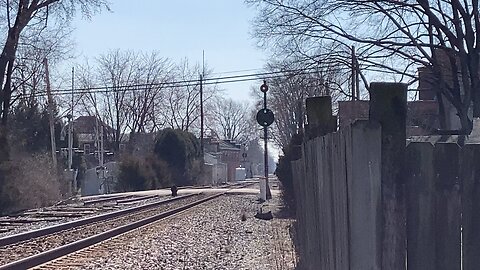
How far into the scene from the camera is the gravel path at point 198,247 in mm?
13148

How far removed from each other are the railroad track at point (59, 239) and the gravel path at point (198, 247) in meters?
0.27

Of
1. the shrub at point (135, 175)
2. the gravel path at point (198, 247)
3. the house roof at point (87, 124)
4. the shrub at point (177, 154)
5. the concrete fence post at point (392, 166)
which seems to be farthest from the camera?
the house roof at point (87, 124)

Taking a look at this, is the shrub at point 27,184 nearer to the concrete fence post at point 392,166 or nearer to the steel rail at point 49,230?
the steel rail at point 49,230

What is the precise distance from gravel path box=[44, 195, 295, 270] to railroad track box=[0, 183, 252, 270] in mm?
273

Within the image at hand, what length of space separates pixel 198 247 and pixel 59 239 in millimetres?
3222

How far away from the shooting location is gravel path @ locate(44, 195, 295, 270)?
1315 cm

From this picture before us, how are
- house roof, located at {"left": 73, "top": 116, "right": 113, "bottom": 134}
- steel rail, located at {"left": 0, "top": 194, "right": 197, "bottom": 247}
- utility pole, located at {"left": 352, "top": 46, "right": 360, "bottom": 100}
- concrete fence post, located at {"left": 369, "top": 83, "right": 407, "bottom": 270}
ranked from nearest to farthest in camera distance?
concrete fence post, located at {"left": 369, "top": 83, "right": 407, "bottom": 270}
steel rail, located at {"left": 0, "top": 194, "right": 197, "bottom": 247}
utility pole, located at {"left": 352, "top": 46, "right": 360, "bottom": 100}
house roof, located at {"left": 73, "top": 116, "right": 113, "bottom": 134}

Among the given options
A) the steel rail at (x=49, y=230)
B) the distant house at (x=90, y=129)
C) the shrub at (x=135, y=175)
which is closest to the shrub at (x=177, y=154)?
the shrub at (x=135, y=175)

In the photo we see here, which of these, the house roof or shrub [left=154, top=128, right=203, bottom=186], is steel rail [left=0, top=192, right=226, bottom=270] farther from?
the house roof

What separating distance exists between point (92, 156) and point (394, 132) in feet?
309

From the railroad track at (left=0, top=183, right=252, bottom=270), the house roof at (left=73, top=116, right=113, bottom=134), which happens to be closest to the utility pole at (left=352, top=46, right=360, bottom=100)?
the railroad track at (left=0, top=183, right=252, bottom=270)

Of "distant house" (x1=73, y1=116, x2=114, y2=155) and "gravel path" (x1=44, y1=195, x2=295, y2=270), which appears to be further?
"distant house" (x1=73, y1=116, x2=114, y2=155)

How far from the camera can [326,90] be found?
2631 cm

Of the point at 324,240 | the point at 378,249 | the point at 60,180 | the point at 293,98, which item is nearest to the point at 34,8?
the point at 60,180
